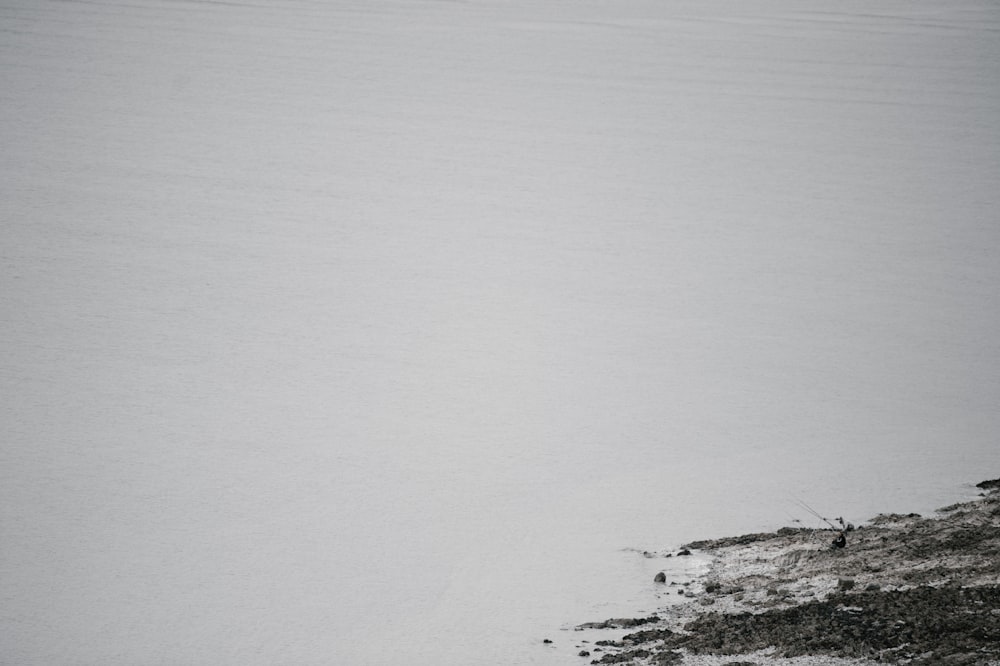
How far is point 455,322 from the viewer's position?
6.89m

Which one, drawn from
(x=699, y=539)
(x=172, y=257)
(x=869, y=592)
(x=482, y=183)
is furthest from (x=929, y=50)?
(x=869, y=592)

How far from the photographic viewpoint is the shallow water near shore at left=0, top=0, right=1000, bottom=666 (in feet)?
14.0

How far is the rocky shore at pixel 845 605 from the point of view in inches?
112

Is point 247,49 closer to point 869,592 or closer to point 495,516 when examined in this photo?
point 495,516

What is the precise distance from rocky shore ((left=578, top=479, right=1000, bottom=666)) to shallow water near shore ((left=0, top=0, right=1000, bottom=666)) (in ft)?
0.85

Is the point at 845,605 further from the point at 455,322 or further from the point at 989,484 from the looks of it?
the point at 455,322

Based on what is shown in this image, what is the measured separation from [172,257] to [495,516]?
3998mm

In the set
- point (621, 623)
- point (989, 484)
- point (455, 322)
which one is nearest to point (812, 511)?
point (989, 484)

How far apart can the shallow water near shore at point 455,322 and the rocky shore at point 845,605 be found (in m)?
0.26

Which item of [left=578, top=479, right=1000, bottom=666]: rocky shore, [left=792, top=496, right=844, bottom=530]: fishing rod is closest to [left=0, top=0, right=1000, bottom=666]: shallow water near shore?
[left=792, top=496, right=844, bottom=530]: fishing rod

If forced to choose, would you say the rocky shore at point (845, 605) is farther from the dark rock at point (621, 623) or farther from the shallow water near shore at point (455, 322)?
the shallow water near shore at point (455, 322)

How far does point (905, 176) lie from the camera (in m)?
8.99

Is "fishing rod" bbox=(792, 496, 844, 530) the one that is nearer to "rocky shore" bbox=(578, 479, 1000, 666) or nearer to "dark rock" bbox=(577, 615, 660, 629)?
"rocky shore" bbox=(578, 479, 1000, 666)

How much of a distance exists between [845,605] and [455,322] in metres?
4.05
